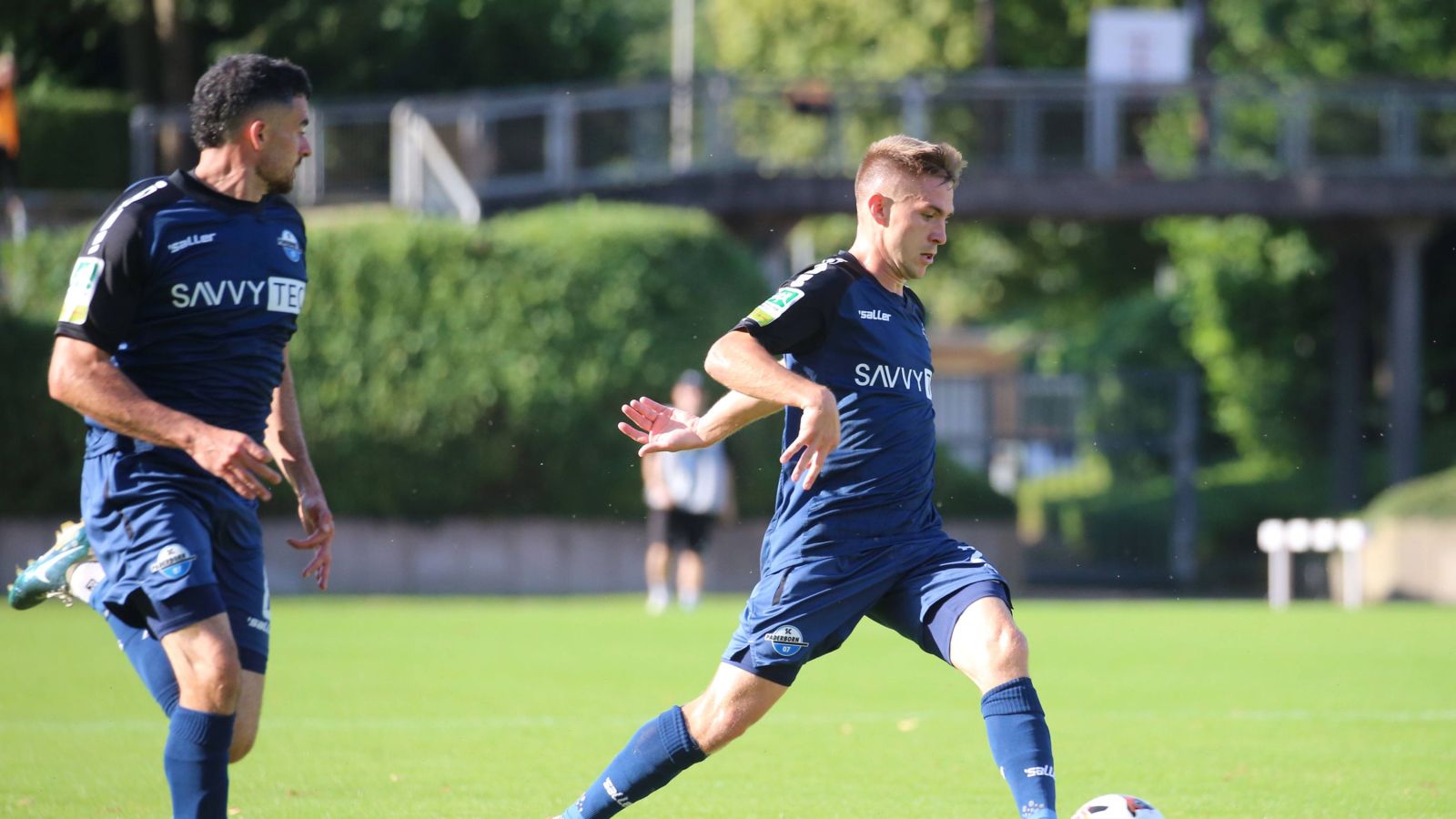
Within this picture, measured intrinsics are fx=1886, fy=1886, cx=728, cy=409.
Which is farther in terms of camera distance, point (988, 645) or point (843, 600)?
point (843, 600)

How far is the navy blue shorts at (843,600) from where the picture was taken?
5.69 m

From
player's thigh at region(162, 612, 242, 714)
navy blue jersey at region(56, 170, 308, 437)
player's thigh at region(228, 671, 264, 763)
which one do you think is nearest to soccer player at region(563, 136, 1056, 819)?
player's thigh at region(228, 671, 264, 763)

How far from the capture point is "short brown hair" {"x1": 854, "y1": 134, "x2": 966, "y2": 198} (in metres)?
5.83

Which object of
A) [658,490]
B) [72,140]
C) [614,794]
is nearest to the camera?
[614,794]

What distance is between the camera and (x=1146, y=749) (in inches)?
342

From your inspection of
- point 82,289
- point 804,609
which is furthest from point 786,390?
point 82,289

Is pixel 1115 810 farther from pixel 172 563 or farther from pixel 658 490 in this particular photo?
pixel 658 490

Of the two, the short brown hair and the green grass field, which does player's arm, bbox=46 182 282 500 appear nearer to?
the short brown hair

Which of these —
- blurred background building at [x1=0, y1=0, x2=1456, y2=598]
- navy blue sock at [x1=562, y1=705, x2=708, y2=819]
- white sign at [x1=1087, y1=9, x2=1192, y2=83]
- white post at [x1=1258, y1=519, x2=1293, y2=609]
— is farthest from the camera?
white sign at [x1=1087, y1=9, x2=1192, y2=83]

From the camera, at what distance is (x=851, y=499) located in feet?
19.0

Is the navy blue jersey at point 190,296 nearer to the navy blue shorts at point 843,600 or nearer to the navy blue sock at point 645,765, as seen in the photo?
the navy blue sock at point 645,765

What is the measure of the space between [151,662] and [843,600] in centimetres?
206

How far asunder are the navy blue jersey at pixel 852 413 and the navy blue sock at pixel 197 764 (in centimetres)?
169

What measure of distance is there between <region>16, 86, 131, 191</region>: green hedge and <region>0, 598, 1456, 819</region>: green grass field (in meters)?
15.2
